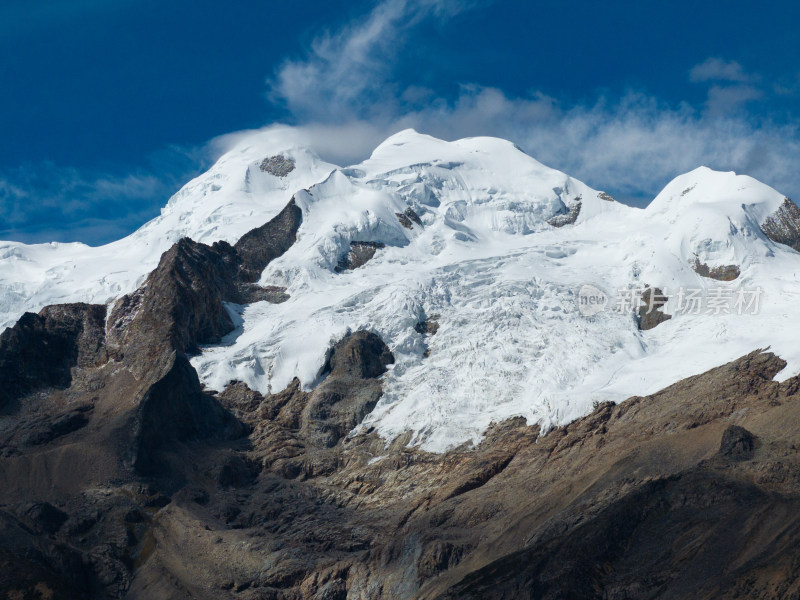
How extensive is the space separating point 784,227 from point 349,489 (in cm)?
9201

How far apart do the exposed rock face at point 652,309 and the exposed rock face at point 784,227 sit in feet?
102

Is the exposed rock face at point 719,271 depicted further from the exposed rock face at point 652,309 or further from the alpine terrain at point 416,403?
the exposed rock face at point 652,309

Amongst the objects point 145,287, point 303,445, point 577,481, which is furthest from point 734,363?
point 145,287

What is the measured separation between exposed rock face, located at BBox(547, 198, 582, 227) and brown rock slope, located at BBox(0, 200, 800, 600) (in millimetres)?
60806

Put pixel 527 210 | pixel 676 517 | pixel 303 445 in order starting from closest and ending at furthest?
pixel 676 517, pixel 303 445, pixel 527 210

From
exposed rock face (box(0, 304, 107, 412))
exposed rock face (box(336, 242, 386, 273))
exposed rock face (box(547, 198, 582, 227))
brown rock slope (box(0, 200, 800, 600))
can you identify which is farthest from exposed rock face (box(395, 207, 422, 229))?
exposed rock face (box(0, 304, 107, 412))

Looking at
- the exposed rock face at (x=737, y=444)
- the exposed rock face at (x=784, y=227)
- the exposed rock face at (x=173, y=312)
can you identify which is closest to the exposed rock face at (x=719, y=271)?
the exposed rock face at (x=784, y=227)

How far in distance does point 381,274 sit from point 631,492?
7947 centimetres

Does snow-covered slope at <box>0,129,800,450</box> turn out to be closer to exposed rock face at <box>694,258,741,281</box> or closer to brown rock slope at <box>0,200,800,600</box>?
exposed rock face at <box>694,258,741,281</box>

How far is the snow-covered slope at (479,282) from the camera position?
389 ft

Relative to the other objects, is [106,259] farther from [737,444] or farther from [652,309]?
[737,444]

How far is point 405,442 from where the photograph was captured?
11338 cm

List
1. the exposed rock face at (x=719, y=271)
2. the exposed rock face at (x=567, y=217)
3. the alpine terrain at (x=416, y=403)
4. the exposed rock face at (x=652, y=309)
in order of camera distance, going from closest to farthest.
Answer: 1. the alpine terrain at (x=416, y=403)
2. the exposed rock face at (x=652, y=309)
3. the exposed rock face at (x=719, y=271)
4. the exposed rock face at (x=567, y=217)

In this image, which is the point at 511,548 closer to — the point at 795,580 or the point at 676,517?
the point at 676,517
